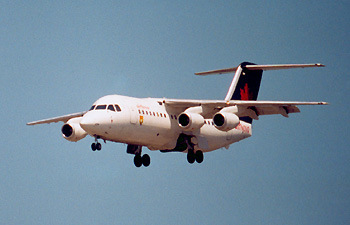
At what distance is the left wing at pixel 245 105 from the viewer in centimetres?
2555

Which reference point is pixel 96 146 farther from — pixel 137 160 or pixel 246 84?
pixel 246 84

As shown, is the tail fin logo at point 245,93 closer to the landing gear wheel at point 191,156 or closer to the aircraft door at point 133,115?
the landing gear wheel at point 191,156

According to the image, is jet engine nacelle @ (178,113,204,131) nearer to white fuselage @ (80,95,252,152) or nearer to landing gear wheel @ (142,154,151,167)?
white fuselage @ (80,95,252,152)

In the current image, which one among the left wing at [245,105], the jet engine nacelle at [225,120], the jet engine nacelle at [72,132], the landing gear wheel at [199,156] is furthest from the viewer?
the landing gear wheel at [199,156]

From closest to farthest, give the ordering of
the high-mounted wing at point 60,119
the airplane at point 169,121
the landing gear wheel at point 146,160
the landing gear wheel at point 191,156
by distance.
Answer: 1. the airplane at point 169,121
2. the landing gear wheel at point 191,156
3. the landing gear wheel at point 146,160
4. the high-mounted wing at point 60,119

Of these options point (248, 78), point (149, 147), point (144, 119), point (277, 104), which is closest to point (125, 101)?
point (144, 119)

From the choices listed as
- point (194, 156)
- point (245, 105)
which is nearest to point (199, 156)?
point (194, 156)

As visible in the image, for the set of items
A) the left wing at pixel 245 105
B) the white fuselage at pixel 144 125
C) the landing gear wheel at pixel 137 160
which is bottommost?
the landing gear wheel at pixel 137 160

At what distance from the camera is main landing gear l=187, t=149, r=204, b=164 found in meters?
26.8

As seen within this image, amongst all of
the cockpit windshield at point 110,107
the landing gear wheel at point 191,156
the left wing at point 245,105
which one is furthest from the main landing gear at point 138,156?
the cockpit windshield at point 110,107

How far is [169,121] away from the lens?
25.9 m

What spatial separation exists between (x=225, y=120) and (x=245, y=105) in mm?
1191

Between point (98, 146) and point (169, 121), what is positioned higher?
point (169, 121)

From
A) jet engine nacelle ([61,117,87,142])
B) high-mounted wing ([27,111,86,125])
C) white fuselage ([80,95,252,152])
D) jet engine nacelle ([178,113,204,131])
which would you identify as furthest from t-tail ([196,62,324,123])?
jet engine nacelle ([61,117,87,142])
